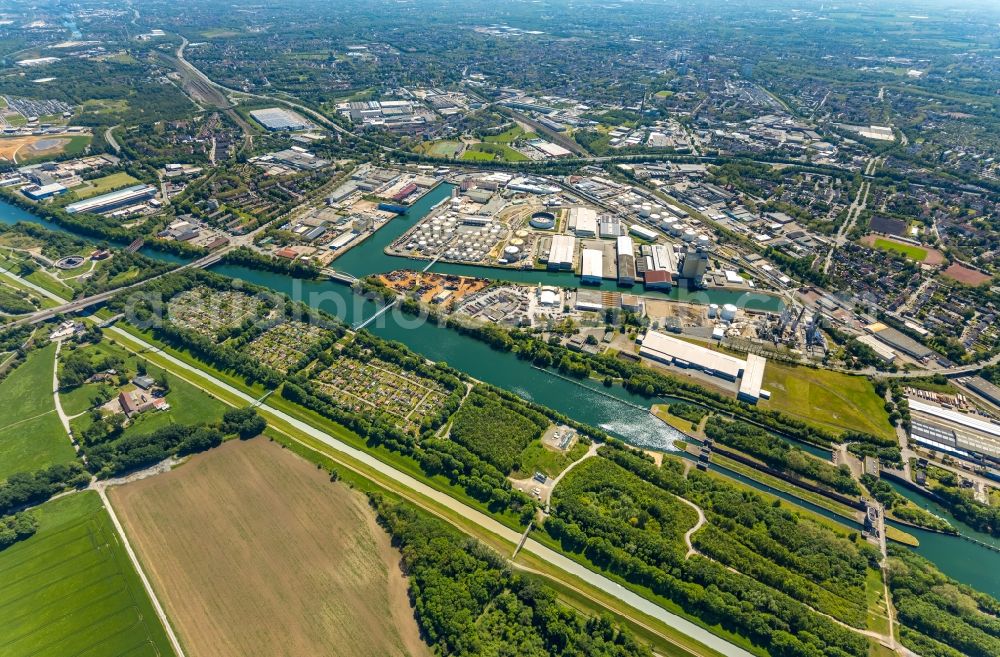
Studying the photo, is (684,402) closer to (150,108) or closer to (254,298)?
(254,298)

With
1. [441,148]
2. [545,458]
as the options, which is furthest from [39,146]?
[545,458]

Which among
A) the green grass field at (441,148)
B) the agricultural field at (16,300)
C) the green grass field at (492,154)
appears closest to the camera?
the agricultural field at (16,300)

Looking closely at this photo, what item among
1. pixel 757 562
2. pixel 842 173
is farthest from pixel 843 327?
pixel 842 173

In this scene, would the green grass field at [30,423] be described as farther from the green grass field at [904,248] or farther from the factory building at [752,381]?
the green grass field at [904,248]

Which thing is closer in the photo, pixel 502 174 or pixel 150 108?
pixel 502 174

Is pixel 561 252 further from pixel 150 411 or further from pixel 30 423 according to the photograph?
pixel 30 423

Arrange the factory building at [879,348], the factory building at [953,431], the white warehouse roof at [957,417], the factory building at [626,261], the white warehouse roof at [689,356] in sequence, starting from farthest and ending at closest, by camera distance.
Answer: the factory building at [626,261], the factory building at [879,348], the white warehouse roof at [689,356], the white warehouse roof at [957,417], the factory building at [953,431]

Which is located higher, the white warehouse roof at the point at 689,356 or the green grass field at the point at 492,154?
the green grass field at the point at 492,154

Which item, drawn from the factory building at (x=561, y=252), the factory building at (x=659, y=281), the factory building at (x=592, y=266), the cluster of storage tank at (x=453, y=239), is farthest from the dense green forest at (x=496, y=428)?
the factory building at (x=659, y=281)
